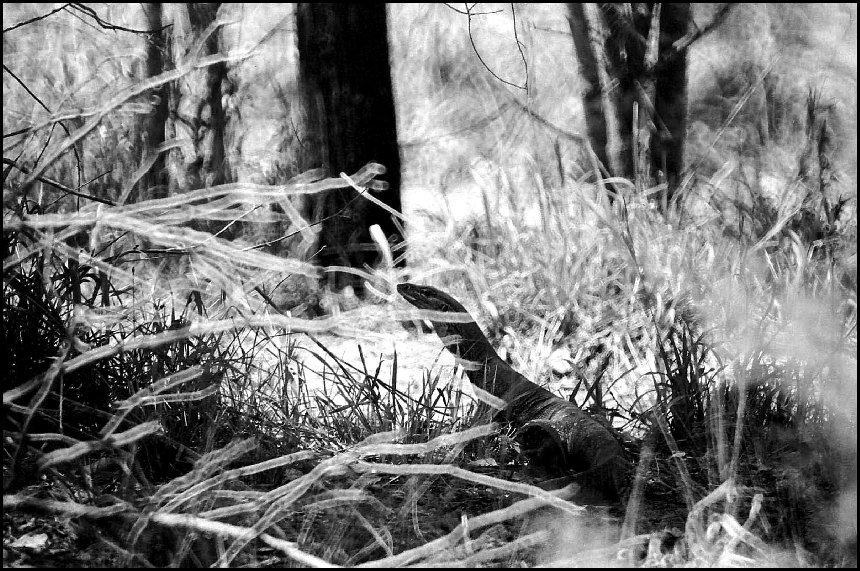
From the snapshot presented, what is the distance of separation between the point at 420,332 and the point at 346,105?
1.44m

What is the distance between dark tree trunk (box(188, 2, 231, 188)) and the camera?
6.46 m

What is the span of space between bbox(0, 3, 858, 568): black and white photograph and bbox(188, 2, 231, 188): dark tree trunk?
1.0 inches

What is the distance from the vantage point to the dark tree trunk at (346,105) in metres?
4.70

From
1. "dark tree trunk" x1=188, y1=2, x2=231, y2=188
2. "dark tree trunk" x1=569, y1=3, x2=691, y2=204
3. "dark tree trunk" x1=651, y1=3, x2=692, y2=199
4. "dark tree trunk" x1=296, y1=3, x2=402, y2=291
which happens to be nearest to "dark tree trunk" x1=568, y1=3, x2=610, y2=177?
"dark tree trunk" x1=569, y1=3, x2=691, y2=204

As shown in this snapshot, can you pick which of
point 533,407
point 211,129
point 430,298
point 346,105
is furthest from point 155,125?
point 533,407

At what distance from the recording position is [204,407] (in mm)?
2508

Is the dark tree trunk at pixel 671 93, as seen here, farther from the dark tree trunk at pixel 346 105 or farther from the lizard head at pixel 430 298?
the lizard head at pixel 430 298

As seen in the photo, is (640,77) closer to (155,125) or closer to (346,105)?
(346,105)

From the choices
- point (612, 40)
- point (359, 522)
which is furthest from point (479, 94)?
point (359, 522)

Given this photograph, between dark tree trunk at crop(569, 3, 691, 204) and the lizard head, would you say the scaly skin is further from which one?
dark tree trunk at crop(569, 3, 691, 204)

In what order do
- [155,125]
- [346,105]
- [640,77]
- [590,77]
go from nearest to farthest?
1. [346,105]
2. [640,77]
3. [590,77]
4. [155,125]

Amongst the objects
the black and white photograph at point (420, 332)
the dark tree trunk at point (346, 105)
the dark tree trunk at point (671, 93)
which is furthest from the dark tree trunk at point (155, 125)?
the dark tree trunk at point (671, 93)

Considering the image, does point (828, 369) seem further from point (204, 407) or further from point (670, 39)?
point (670, 39)

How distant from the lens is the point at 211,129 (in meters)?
6.80
